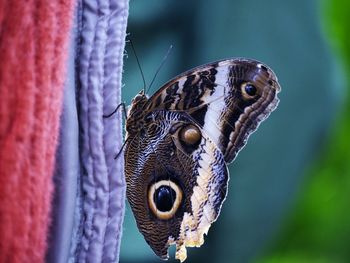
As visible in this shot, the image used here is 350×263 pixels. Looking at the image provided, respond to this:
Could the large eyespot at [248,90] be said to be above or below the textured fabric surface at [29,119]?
above

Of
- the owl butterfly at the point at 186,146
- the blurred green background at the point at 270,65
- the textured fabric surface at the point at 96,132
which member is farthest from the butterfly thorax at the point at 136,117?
the blurred green background at the point at 270,65

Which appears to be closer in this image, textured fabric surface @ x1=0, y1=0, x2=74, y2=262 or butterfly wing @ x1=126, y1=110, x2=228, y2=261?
textured fabric surface @ x1=0, y1=0, x2=74, y2=262

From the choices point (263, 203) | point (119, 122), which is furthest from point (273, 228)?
point (119, 122)

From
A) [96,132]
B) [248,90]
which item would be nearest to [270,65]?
[248,90]

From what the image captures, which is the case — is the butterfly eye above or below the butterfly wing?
above

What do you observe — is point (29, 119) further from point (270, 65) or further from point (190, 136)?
point (270, 65)

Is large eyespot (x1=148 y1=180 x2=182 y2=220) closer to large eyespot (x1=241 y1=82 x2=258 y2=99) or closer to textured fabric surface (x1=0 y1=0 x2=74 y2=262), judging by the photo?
large eyespot (x1=241 y1=82 x2=258 y2=99)

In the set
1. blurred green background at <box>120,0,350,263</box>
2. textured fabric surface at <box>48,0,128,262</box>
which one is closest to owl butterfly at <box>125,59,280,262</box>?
textured fabric surface at <box>48,0,128,262</box>

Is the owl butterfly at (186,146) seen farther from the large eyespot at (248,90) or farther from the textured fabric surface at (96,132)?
the textured fabric surface at (96,132)
